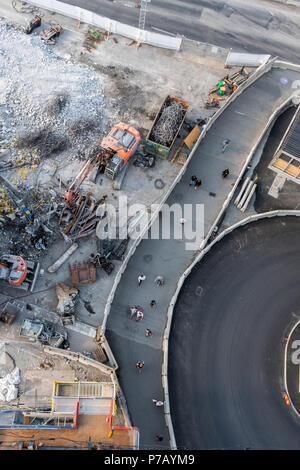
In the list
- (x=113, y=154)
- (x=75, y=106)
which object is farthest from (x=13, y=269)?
(x=75, y=106)

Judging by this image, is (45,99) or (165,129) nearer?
(165,129)

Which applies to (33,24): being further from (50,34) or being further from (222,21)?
(222,21)

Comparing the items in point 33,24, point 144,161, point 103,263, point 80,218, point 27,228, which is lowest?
point 103,263

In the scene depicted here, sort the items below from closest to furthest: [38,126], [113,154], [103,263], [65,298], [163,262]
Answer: [65,298] → [103,263] → [163,262] → [113,154] → [38,126]

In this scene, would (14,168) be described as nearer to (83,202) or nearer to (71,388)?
(83,202)

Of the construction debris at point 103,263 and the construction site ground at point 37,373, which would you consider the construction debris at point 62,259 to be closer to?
the construction debris at point 103,263

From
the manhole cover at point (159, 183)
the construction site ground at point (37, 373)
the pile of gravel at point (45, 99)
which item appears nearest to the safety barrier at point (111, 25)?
the pile of gravel at point (45, 99)

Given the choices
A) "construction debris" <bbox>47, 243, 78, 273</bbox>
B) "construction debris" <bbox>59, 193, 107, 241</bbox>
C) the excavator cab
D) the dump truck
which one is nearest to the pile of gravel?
the excavator cab

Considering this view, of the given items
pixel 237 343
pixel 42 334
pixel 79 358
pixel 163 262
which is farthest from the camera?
pixel 163 262
